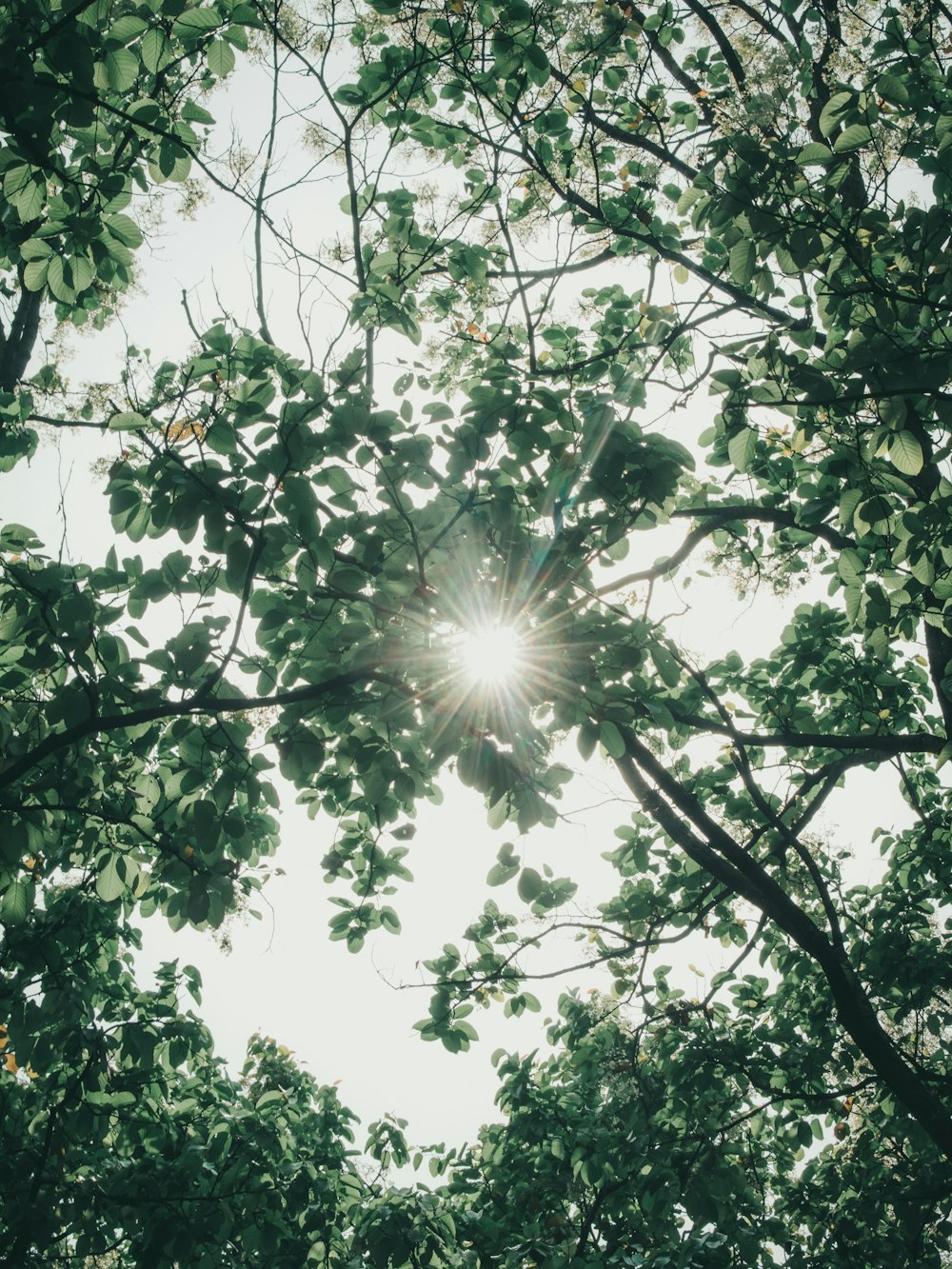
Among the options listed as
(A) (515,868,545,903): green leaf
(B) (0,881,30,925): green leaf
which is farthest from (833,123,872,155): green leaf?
(B) (0,881,30,925): green leaf

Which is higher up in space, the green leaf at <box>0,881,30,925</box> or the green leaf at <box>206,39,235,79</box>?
the green leaf at <box>206,39,235,79</box>

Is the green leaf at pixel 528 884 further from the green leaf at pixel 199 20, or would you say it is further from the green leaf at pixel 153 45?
the green leaf at pixel 199 20

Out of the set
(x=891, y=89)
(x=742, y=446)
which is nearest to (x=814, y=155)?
(x=891, y=89)

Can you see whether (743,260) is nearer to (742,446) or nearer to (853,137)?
(853,137)

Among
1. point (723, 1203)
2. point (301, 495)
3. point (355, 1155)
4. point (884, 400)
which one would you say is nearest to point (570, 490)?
point (301, 495)

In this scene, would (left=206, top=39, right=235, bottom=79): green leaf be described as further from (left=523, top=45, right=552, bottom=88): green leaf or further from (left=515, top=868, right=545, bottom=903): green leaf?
(left=515, top=868, right=545, bottom=903): green leaf

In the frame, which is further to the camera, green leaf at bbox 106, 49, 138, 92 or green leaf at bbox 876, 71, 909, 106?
green leaf at bbox 106, 49, 138, 92

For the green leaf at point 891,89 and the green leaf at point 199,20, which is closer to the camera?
the green leaf at point 891,89

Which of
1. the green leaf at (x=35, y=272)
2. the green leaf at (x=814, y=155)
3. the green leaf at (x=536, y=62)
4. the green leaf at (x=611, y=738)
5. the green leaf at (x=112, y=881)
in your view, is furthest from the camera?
the green leaf at (x=536, y=62)

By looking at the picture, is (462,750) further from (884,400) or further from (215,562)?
(884,400)

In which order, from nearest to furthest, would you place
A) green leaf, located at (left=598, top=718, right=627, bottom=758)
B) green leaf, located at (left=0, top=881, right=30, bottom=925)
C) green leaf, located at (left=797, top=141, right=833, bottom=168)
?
green leaf, located at (left=598, top=718, right=627, bottom=758) < green leaf, located at (left=797, top=141, right=833, bottom=168) < green leaf, located at (left=0, top=881, right=30, bottom=925)

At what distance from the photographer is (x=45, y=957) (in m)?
3.46

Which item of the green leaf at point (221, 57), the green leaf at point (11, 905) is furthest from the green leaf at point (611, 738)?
the green leaf at point (221, 57)

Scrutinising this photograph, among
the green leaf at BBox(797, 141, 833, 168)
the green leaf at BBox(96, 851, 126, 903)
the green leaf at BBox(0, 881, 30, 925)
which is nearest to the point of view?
the green leaf at BBox(797, 141, 833, 168)
